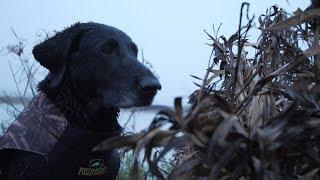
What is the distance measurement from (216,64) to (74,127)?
0.89 m

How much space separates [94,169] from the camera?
2.28m

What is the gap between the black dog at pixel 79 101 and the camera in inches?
90.1

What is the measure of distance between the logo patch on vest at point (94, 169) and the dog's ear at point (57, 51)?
1.93 feet

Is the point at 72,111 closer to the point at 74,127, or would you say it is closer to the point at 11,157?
the point at 74,127

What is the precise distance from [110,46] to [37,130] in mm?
686

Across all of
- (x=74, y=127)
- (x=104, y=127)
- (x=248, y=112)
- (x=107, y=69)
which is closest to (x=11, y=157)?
(x=74, y=127)

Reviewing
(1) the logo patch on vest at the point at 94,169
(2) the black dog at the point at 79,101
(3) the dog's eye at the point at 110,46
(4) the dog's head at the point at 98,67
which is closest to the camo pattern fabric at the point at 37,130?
(2) the black dog at the point at 79,101

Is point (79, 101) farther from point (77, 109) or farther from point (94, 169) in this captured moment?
point (94, 169)

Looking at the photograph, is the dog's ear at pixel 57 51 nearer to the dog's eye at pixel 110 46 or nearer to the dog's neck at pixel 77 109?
the dog's neck at pixel 77 109

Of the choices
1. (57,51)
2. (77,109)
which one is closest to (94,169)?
(77,109)

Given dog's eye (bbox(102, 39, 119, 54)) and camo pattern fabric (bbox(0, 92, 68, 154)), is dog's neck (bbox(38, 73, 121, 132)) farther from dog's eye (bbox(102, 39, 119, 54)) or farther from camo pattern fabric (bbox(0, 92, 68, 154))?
dog's eye (bbox(102, 39, 119, 54))

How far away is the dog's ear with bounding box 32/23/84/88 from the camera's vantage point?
2.61 meters

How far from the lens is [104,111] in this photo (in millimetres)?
2580

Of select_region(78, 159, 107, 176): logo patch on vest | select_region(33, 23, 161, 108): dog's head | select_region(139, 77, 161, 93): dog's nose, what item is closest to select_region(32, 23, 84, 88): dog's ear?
select_region(33, 23, 161, 108): dog's head
